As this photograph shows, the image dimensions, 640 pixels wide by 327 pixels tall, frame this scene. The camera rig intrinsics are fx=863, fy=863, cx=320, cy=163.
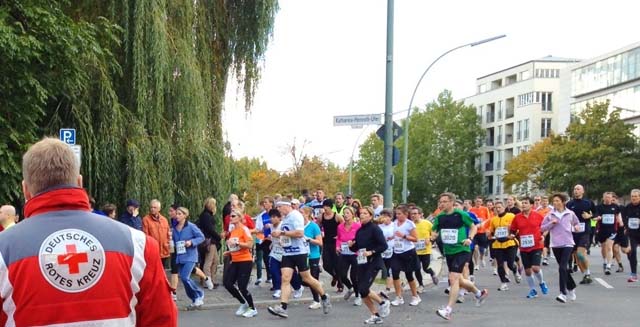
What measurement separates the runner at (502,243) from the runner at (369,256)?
4.48 meters

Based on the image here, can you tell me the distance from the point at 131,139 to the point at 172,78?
1681 millimetres

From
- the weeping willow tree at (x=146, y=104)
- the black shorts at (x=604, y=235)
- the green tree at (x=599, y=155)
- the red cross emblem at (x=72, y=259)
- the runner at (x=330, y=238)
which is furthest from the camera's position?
the green tree at (x=599, y=155)

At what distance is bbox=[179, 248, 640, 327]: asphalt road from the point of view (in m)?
12.2

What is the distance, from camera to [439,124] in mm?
95188

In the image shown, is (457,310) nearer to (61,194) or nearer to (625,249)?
(625,249)

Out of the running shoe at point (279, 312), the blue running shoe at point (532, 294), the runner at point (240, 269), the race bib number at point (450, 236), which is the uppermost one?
the race bib number at point (450, 236)

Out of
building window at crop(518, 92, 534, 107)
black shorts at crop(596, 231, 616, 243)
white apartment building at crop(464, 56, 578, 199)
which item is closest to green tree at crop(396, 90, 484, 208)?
white apartment building at crop(464, 56, 578, 199)

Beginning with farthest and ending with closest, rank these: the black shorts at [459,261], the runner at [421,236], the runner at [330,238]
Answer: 1. the runner at [330,238]
2. the runner at [421,236]
3. the black shorts at [459,261]

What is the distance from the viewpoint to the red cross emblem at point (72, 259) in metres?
3.04

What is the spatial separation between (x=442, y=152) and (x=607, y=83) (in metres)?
22.3

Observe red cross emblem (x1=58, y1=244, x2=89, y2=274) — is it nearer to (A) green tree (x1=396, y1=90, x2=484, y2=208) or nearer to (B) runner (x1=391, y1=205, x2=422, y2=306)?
(B) runner (x1=391, y1=205, x2=422, y2=306)

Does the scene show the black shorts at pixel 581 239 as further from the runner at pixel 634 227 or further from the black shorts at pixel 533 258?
the black shorts at pixel 533 258

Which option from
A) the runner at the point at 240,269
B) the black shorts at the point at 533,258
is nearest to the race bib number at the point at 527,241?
the black shorts at the point at 533,258

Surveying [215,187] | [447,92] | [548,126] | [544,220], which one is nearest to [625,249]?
[544,220]
